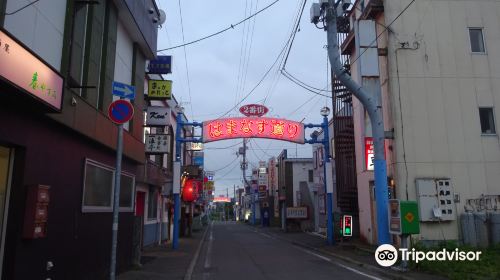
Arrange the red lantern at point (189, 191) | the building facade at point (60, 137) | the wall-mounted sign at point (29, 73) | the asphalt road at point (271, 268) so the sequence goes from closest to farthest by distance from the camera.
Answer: the wall-mounted sign at point (29, 73) → the building facade at point (60, 137) → the asphalt road at point (271, 268) → the red lantern at point (189, 191)

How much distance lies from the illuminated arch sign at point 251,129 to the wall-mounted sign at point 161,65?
5.24 meters

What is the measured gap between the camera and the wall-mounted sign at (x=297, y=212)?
1551 inches

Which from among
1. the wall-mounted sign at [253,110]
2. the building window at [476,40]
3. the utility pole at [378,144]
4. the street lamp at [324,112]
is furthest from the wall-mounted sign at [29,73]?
the street lamp at [324,112]

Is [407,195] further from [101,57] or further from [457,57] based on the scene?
[101,57]

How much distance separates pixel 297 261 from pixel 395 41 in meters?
9.20

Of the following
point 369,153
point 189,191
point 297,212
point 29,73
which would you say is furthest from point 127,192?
point 297,212

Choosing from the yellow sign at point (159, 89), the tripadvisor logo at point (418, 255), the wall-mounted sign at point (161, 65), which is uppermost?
the wall-mounted sign at point (161, 65)

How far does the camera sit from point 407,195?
16.7m

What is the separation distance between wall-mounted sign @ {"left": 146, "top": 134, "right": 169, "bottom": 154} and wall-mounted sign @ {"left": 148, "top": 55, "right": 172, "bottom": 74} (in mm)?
3134

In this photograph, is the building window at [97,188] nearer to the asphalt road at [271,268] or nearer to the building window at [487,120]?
the asphalt road at [271,268]

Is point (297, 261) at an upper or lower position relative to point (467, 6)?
lower

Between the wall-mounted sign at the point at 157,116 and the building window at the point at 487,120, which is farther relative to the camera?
the wall-mounted sign at the point at 157,116

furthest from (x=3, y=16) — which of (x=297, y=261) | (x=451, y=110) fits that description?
(x=451, y=110)

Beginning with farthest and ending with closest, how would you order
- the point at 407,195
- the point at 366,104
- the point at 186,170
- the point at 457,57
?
the point at 186,170 < the point at 457,57 < the point at 407,195 < the point at 366,104
